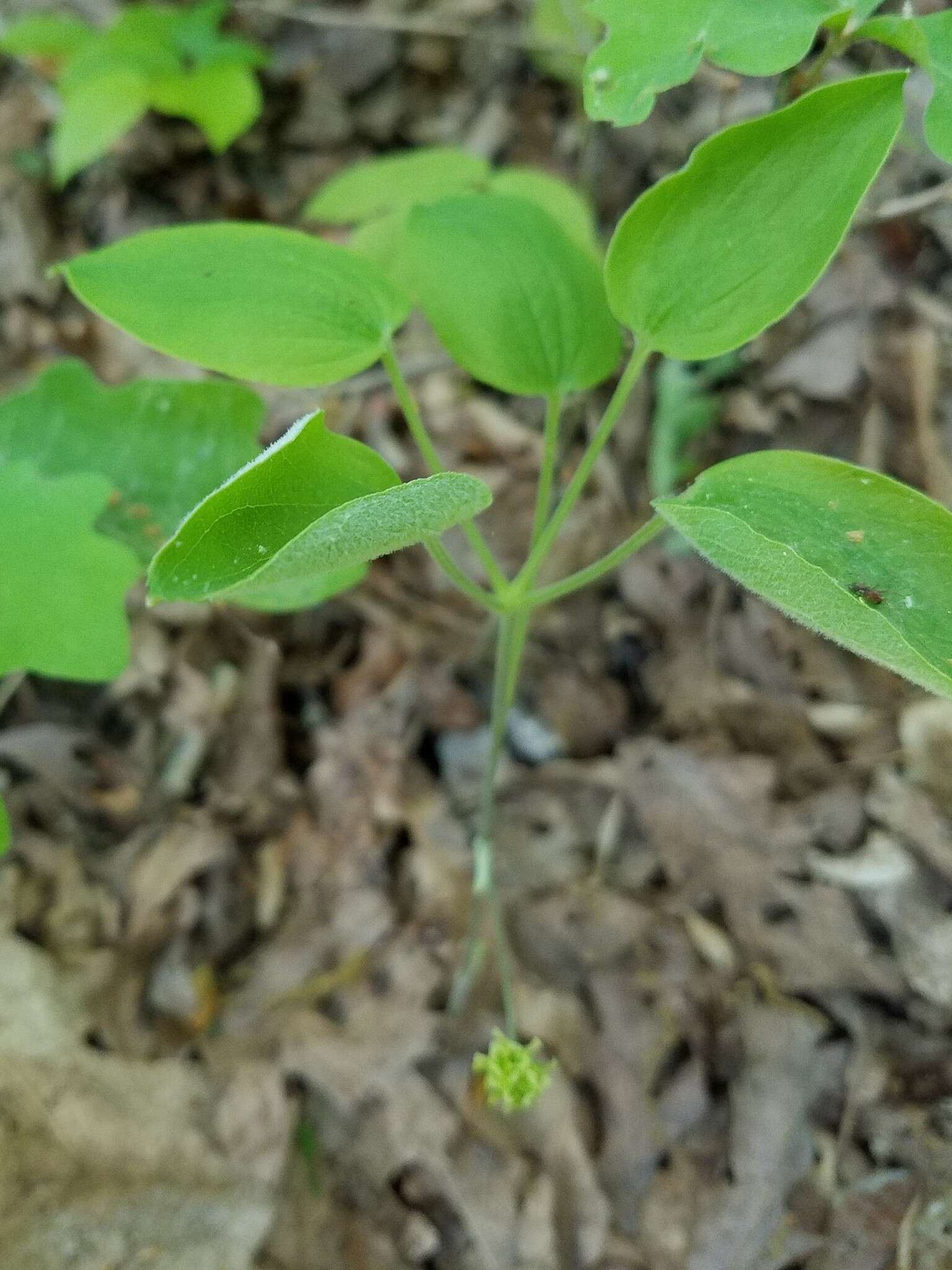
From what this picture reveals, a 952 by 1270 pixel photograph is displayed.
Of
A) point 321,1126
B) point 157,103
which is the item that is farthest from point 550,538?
point 157,103

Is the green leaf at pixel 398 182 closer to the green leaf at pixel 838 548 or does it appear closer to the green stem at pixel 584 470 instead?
the green stem at pixel 584 470

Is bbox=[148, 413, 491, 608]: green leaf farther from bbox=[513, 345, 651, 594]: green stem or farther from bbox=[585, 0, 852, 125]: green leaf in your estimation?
bbox=[585, 0, 852, 125]: green leaf

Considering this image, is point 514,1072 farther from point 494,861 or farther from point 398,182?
point 398,182

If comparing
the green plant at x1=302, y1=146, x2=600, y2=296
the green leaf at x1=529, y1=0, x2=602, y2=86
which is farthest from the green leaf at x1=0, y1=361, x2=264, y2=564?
the green leaf at x1=529, y1=0, x2=602, y2=86

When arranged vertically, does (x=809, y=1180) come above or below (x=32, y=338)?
below

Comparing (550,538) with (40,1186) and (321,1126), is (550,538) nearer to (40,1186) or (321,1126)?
(321,1126)

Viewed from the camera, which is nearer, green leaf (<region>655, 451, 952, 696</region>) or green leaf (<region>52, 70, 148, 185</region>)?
green leaf (<region>655, 451, 952, 696</region>)
